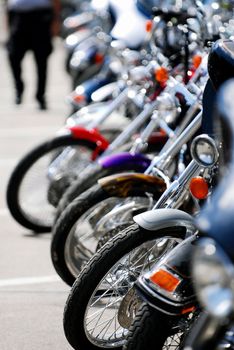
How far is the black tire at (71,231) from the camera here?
5594mm

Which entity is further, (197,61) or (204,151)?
(197,61)

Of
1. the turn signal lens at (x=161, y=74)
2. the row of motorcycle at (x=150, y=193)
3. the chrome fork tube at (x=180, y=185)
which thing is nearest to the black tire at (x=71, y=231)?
the row of motorcycle at (x=150, y=193)

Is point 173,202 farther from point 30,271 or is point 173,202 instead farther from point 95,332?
point 30,271

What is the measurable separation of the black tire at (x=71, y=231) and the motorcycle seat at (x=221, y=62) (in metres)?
1.25

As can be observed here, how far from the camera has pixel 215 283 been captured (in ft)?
9.77

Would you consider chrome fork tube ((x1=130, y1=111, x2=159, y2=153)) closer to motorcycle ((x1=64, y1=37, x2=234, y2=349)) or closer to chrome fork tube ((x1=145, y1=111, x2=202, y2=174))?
chrome fork tube ((x1=145, y1=111, x2=202, y2=174))

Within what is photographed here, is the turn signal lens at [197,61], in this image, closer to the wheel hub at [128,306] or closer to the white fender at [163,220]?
the white fender at [163,220]

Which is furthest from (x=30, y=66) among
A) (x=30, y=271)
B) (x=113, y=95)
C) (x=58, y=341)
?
(x=58, y=341)

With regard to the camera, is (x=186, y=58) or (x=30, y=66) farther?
(x=30, y=66)

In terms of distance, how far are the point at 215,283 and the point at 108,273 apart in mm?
1553

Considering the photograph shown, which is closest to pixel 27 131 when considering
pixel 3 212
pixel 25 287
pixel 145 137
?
pixel 3 212

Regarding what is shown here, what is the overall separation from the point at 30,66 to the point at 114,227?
13252 mm

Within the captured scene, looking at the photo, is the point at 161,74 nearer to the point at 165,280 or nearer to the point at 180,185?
the point at 180,185

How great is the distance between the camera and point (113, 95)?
823 cm
